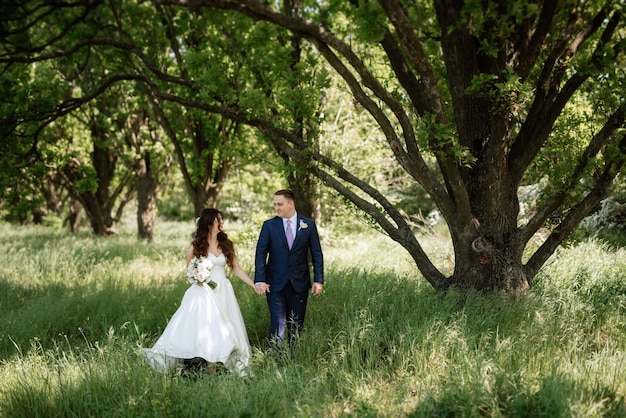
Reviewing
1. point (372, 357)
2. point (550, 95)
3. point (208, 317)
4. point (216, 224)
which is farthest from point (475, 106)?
point (208, 317)

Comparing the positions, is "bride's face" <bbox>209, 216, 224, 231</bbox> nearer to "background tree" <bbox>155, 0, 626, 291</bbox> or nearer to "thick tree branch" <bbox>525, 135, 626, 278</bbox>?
"background tree" <bbox>155, 0, 626, 291</bbox>

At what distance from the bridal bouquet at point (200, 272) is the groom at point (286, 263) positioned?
54cm

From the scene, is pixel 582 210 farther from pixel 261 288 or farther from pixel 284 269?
pixel 261 288

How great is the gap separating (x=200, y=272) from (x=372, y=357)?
218cm

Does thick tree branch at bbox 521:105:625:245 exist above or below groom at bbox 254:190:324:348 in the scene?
above

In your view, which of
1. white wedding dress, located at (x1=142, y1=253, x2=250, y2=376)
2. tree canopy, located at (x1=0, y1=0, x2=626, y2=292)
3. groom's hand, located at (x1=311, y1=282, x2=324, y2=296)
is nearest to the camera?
tree canopy, located at (x1=0, y1=0, x2=626, y2=292)

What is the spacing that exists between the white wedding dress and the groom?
0.45 m

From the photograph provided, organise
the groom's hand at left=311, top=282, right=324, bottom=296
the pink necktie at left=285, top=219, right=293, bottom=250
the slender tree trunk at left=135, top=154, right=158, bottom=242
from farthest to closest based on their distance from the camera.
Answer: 1. the slender tree trunk at left=135, top=154, right=158, bottom=242
2. the pink necktie at left=285, top=219, right=293, bottom=250
3. the groom's hand at left=311, top=282, right=324, bottom=296

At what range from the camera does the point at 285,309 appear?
6031 mm

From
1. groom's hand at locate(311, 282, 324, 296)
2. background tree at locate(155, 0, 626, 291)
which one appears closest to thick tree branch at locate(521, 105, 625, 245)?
background tree at locate(155, 0, 626, 291)

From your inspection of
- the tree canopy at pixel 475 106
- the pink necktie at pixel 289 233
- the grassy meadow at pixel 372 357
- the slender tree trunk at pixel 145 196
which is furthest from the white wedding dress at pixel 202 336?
the slender tree trunk at pixel 145 196

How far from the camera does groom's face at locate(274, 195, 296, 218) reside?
5.89m

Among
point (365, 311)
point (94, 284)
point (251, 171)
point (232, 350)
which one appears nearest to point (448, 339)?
point (365, 311)

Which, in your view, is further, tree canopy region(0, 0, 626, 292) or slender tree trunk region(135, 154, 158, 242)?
slender tree trunk region(135, 154, 158, 242)
